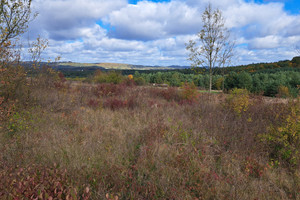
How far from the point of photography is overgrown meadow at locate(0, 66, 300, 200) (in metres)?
2.87

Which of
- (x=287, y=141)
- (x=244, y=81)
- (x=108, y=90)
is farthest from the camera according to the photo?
(x=244, y=81)

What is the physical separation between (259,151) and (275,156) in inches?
12.7

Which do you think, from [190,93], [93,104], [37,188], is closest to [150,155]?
[37,188]

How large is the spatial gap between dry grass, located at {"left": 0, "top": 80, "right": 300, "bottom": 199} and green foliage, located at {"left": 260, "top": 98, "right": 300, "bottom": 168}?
206 mm

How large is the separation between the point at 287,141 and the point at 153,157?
3.02 meters

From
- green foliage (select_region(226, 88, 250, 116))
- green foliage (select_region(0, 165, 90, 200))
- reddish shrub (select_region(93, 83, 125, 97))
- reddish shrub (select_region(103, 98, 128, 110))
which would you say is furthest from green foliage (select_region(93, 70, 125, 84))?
green foliage (select_region(0, 165, 90, 200))

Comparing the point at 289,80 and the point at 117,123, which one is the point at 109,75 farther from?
the point at 289,80

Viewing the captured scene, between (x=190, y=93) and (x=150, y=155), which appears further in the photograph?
(x=190, y=93)

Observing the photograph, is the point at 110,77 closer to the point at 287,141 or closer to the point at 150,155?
the point at 150,155

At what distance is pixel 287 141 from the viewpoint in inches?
165

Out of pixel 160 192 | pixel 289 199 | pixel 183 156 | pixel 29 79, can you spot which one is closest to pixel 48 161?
pixel 160 192

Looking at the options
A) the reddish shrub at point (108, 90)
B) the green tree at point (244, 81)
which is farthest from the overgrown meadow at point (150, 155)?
the green tree at point (244, 81)

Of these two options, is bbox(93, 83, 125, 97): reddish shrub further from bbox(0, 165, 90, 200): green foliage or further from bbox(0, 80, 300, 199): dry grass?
bbox(0, 165, 90, 200): green foliage

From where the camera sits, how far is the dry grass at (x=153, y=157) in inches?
117
